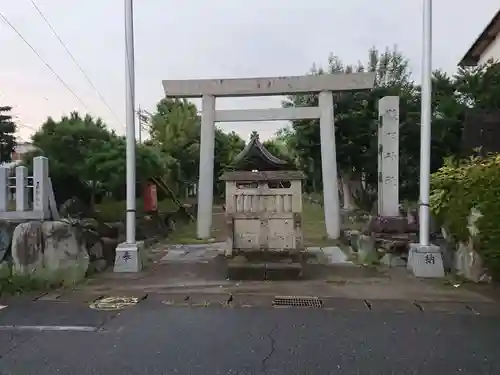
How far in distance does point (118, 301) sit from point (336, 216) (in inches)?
323

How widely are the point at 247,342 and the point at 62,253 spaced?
14.2 feet

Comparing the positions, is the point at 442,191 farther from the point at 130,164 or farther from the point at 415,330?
the point at 130,164

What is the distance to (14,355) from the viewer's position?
14.8 feet

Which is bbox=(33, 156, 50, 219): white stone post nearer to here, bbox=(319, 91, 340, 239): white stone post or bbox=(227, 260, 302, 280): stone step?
bbox=(227, 260, 302, 280): stone step

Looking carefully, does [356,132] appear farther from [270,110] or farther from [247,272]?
[247,272]

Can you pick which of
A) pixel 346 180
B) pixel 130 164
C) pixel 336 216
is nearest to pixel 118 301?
pixel 130 164

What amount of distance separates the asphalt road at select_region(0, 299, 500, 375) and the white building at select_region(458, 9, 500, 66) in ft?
46.0

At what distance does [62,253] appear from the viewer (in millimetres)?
8031

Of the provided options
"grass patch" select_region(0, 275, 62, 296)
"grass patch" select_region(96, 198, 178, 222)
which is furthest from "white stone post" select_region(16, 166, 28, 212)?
"grass patch" select_region(96, 198, 178, 222)

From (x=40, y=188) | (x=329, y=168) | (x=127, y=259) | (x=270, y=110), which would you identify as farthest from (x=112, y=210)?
(x=40, y=188)

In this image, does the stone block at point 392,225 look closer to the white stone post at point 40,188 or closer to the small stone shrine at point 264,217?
the small stone shrine at point 264,217

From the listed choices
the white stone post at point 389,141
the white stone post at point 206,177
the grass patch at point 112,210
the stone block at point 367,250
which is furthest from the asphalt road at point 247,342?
the grass patch at point 112,210

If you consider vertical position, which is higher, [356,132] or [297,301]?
[356,132]

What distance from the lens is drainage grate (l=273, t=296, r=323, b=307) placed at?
21.4ft
